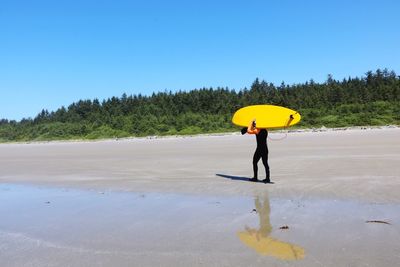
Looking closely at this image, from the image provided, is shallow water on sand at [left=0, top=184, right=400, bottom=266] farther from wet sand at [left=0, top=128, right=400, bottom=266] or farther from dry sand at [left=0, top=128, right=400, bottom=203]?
dry sand at [left=0, top=128, right=400, bottom=203]

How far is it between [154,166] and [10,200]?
7515mm

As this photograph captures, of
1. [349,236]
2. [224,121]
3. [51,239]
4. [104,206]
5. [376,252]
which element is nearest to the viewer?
[376,252]

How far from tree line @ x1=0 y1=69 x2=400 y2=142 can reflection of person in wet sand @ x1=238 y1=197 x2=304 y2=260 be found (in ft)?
171

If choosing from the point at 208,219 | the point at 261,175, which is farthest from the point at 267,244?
the point at 261,175

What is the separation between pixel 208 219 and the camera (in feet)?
26.0

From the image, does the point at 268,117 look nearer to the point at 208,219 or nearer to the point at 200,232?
the point at 208,219

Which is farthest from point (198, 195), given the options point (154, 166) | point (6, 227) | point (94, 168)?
point (94, 168)

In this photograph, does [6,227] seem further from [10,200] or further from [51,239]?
[10,200]

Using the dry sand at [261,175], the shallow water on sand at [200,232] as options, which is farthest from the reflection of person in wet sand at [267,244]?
the dry sand at [261,175]

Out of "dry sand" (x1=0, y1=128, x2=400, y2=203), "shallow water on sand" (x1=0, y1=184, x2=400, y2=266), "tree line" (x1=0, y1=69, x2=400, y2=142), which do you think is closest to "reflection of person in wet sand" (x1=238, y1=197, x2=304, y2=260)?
"shallow water on sand" (x1=0, y1=184, x2=400, y2=266)

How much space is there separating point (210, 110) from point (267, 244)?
267ft

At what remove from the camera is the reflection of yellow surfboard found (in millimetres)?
13123

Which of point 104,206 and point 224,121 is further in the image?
point 224,121

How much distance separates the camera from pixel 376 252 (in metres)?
5.51
